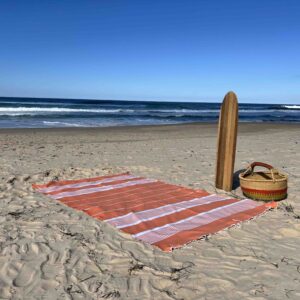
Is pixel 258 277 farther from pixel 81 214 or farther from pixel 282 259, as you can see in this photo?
pixel 81 214

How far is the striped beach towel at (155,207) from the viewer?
3.79 metres

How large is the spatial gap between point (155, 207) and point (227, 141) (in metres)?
1.64

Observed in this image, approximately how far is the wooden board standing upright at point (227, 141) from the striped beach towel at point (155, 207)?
16.8 inches

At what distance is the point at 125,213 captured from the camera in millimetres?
4344

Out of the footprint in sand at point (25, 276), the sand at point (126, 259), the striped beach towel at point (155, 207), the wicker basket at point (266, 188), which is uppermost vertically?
the wicker basket at point (266, 188)

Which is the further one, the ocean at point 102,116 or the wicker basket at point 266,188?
the ocean at point 102,116

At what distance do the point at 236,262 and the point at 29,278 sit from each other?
172cm

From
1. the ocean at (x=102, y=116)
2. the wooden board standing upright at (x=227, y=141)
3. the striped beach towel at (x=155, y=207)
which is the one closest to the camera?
the striped beach towel at (x=155, y=207)

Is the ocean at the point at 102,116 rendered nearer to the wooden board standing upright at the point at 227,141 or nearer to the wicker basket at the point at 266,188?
the wooden board standing upright at the point at 227,141

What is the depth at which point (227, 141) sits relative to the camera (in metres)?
→ 5.47

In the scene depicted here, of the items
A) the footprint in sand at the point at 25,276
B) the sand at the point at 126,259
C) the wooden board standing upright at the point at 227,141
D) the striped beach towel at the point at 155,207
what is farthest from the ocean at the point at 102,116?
the footprint in sand at the point at 25,276

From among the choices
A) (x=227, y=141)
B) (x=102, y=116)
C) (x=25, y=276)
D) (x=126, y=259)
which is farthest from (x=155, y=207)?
(x=102, y=116)

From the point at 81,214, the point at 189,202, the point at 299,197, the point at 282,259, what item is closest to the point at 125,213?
the point at 81,214

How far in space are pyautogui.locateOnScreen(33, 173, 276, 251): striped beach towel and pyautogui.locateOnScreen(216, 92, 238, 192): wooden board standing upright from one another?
427mm
